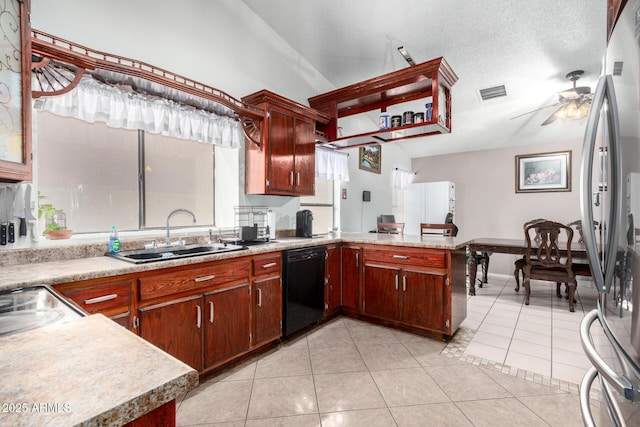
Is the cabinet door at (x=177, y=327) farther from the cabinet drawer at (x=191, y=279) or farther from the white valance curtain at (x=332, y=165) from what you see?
the white valance curtain at (x=332, y=165)

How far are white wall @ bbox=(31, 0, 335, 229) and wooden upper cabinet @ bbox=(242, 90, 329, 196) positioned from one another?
0.20 metres

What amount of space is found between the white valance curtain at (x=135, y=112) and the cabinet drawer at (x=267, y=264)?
1186 mm

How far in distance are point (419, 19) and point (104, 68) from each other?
2.77 meters

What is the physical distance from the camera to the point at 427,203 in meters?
6.07

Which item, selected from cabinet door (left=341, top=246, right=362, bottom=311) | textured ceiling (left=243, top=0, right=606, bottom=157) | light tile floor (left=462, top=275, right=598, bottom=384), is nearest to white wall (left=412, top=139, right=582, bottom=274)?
light tile floor (left=462, top=275, right=598, bottom=384)

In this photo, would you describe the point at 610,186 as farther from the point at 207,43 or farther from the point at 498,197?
the point at 498,197

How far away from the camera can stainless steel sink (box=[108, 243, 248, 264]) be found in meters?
1.91

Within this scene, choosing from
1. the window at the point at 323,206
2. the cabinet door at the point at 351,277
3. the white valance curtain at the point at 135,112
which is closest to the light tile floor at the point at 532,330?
the cabinet door at the point at 351,277

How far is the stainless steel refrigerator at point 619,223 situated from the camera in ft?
2.23

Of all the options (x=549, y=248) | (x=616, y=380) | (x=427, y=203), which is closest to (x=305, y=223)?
(x=616, y=380)

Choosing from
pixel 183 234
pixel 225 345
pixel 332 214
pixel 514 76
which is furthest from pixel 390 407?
pixel 514 76

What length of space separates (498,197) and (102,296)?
247 inches

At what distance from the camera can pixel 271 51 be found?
3.43 meters

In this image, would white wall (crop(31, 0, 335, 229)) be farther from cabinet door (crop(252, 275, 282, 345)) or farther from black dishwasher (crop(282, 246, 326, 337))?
cabinet door (crop(252, 275, 282, 345))
